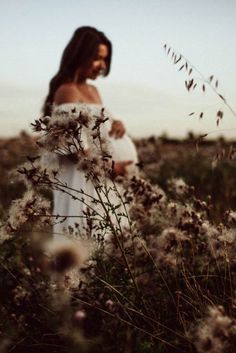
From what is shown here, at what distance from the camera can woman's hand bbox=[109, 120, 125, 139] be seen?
461 centimetres

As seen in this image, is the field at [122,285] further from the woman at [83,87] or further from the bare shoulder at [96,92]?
the bare shoulder at [96,92]

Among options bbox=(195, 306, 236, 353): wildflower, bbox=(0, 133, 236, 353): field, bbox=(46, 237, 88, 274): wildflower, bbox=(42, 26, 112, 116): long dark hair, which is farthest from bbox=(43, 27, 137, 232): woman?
bbox=(195, 306, 236, 353): wildflower

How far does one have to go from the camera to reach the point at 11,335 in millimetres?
2766

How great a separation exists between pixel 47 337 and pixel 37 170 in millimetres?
1010

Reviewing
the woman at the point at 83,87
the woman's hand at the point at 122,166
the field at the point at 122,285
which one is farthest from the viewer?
the woman at the point at 83,87

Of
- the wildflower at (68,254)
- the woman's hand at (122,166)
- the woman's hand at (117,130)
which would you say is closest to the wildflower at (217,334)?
the wildflower at (68,254)

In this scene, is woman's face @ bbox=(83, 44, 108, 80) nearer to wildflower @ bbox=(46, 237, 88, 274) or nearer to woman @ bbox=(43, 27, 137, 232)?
woman @ bbox=(43, 27, 137, 232)

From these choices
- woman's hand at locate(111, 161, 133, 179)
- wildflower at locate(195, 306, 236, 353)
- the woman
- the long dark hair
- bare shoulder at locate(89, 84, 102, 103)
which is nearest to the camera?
wildflower at locate(195, 306, 236, 353)

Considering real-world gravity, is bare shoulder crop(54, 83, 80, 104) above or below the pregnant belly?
above

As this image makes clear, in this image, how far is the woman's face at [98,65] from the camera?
198 inches

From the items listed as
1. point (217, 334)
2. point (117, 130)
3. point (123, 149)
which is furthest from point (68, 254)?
point (123, 149)

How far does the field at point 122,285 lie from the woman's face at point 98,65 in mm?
1774

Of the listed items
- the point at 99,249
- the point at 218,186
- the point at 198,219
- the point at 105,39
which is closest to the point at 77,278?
the point at 99,249

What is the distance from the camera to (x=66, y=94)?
478cm
